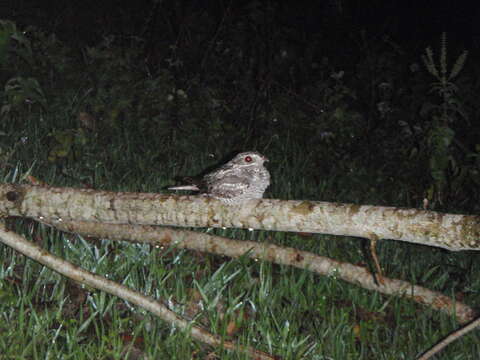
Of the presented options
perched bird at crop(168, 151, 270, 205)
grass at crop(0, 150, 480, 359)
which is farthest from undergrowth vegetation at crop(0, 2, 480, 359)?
perched bird at crop(168, 151, 270, 205)

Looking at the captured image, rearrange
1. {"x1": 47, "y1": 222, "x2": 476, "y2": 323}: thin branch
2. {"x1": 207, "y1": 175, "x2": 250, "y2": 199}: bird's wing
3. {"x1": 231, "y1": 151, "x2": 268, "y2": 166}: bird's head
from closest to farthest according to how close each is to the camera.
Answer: {"x1": 207, "y1": 175, "x2": 250, "y2": 199}: bird's wing, {"x1": 231, "y1": 151, "x2": 268, "y2": 166}: bird's head, {"x1": 47, "y1": 222, "x2": 476, "y2": 323}: thin branch

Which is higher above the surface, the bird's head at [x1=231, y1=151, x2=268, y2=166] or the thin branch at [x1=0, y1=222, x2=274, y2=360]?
the bird's head at [x1=231, y1=151, x2=268, y2=166]

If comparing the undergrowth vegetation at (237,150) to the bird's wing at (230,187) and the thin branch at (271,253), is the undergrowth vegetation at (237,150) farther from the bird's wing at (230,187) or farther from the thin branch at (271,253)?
the bird's wing at (230,187)

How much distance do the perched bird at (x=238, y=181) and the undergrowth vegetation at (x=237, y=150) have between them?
0.66 m

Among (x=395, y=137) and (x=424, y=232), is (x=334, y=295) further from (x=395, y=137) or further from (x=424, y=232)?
(x=395, y=137)

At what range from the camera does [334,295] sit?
450 cm

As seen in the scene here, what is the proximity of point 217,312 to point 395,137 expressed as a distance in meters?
4.43

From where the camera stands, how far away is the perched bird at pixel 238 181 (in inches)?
147

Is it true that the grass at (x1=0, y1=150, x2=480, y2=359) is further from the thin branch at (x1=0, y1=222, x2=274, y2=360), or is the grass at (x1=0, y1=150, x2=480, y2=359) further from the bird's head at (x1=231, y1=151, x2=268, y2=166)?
the bird's head at (x1=231, y1=151, x2=268, y2=166)

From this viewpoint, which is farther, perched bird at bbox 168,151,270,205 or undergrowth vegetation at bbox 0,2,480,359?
undergrowth vegetation at bbox 0,2,480,359

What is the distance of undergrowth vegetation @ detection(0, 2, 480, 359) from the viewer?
3.87 meters

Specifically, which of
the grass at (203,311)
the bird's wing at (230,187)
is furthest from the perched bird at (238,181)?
the grass at (203,311)

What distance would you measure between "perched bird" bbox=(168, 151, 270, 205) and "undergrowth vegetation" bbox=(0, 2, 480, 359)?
0.66 m

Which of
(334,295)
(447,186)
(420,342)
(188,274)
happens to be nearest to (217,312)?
(188,274)
